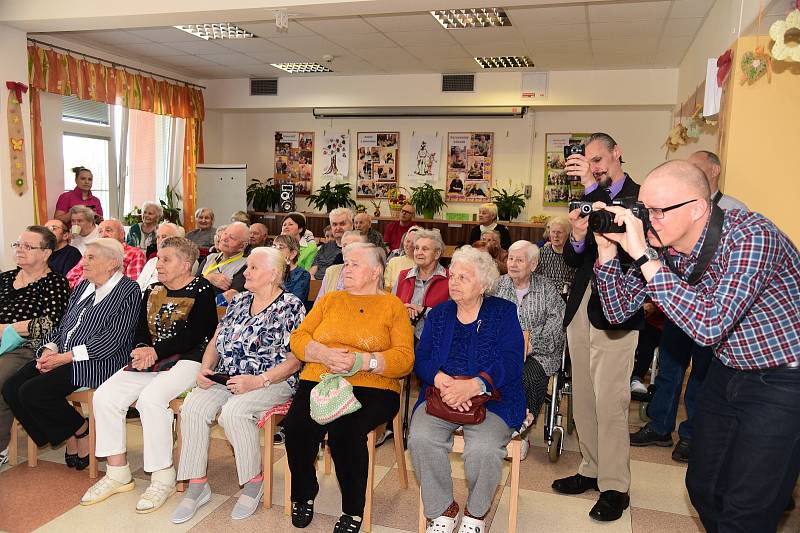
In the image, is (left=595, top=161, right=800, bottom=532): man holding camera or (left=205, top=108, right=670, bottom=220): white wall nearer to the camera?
(left=595, top=161, right=800, bottom=532): man holding camera

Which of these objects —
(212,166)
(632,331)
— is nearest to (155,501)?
(632,331)

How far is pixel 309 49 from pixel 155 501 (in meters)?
6.07

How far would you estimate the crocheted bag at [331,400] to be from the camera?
265cm

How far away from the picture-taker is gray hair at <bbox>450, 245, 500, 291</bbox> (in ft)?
9.00

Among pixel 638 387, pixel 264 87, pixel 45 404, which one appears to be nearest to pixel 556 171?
pixel 264 87

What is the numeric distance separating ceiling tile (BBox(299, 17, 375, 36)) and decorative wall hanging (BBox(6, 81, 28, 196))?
295 centimetres

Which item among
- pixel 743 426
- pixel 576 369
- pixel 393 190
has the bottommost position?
pixel 576 369

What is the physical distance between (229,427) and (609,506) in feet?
5.83

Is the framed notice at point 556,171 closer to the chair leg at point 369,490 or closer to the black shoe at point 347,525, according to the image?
the chair leg at point 369,490

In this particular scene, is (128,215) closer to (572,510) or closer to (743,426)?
(572,510)

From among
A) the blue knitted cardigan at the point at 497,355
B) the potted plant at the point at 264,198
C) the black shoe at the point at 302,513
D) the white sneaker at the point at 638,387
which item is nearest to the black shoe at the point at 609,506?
the blue knitted cardigan at the point at 497,355

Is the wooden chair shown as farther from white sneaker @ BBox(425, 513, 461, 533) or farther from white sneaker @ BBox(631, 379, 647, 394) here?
white sneaker @ BBox(631, 379, 647, 394)

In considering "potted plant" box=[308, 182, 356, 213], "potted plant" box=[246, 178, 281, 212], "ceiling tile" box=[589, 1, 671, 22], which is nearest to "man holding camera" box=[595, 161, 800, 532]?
"ceiling tile" box=[589, 1, 671, 22]

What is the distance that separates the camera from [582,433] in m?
3.02
